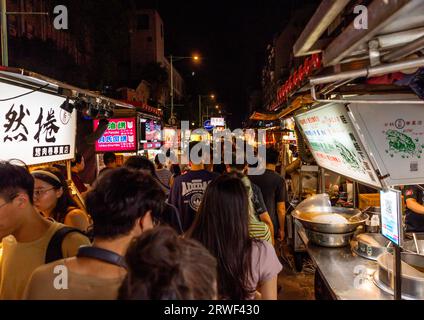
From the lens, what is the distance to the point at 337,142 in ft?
13.6

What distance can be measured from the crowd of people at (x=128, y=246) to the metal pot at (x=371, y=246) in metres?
1.53

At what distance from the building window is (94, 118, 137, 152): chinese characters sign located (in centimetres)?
3806

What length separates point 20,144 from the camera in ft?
15.5

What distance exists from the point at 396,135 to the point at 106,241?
113 inches

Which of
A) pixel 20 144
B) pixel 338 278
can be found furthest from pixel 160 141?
pixel 338 278

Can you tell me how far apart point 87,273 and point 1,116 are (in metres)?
3.38

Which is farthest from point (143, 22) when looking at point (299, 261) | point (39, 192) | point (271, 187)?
point (39, 192)

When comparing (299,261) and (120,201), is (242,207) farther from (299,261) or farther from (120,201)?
(299,261)

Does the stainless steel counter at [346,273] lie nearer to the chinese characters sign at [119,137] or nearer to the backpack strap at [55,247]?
the backpack strap at [55,247]

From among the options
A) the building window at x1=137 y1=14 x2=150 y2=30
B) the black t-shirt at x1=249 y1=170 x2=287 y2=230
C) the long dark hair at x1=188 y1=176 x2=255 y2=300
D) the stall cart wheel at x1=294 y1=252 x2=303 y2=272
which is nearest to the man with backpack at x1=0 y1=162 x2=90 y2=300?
the long dark hair at x1=188 y1=176 x2=255 y2=300

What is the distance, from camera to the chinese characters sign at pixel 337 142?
11.3 ft

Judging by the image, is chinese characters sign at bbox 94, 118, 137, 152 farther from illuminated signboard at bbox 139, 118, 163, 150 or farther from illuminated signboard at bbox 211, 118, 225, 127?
illuminated signboard at bbox 211, 118, 225, 127

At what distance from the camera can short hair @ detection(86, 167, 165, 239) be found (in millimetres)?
2008
